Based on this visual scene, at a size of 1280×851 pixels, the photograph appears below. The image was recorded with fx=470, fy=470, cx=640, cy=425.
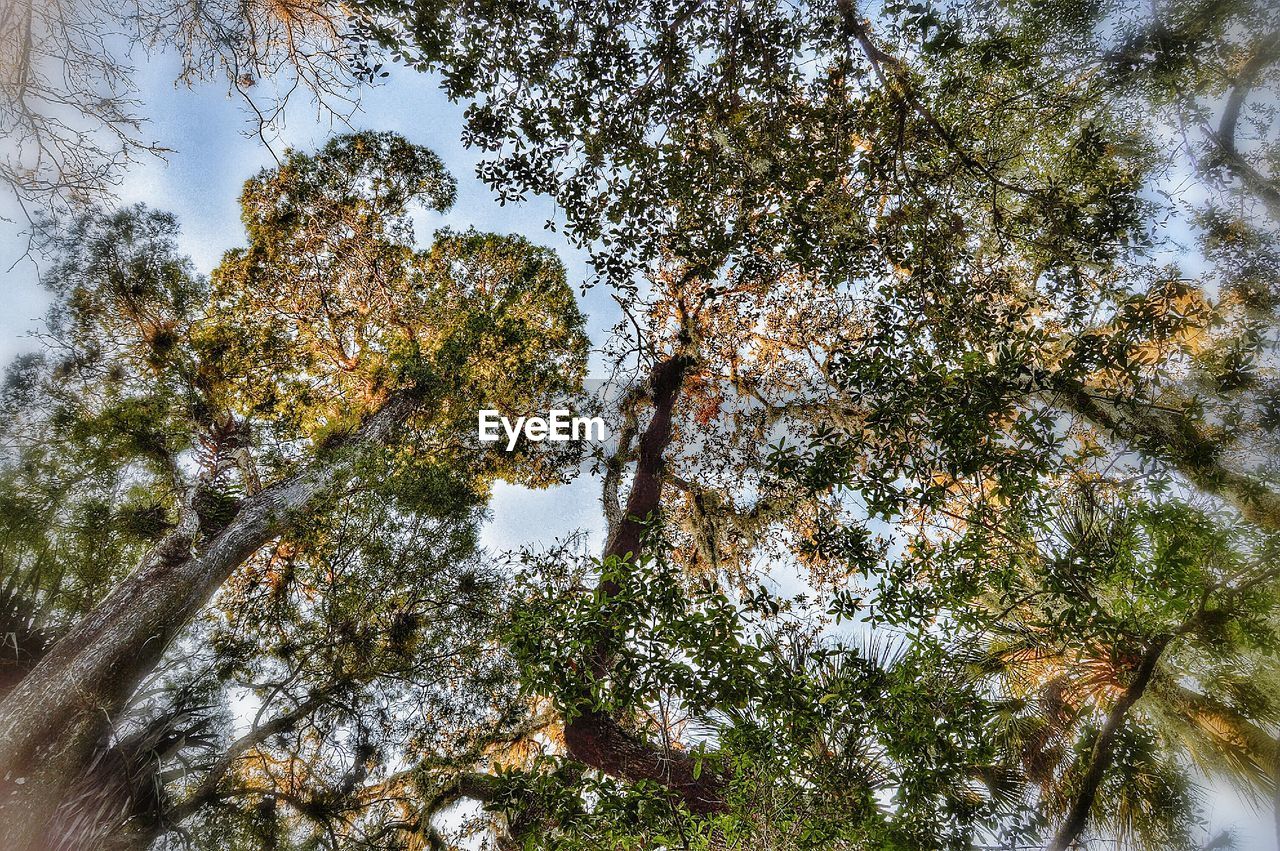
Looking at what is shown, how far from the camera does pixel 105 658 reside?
5.32 m

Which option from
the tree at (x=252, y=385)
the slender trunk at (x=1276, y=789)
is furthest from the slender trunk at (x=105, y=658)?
the slender trunk at (x=1276, y=789)

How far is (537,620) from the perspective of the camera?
3.29 meters

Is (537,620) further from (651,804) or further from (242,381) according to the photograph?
(242,381)

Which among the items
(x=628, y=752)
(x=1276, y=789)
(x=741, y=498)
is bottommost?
(x=1276, y=789)

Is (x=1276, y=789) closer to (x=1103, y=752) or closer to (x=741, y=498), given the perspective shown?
(x=1103, y=752)

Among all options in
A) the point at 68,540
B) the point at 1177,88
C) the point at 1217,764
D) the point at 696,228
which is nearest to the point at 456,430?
the point at 68,540

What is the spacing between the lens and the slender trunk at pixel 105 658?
4355 millimetres

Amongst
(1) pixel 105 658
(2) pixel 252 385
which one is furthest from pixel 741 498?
(2) pixel 252 385

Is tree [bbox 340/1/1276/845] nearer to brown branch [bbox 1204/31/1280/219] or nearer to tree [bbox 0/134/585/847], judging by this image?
brown branch [bbox 1204/31/1280/219]

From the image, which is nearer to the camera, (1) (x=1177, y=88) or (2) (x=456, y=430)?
(1) (x=1177, y=88)

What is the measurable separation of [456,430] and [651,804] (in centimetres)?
850

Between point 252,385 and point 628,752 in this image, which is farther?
point 252,385

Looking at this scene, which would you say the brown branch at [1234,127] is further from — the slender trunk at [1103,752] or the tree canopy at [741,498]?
the slender trunk at [1103,752]

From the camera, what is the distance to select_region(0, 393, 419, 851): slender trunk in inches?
171
